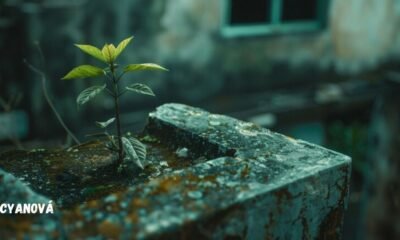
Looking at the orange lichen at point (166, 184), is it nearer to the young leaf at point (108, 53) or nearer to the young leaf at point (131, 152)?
the young leaf at point (131, 152)

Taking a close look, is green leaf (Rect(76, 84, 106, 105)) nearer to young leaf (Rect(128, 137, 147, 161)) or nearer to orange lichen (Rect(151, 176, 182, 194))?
young leaf (Rect(128, 137, 147, 161))

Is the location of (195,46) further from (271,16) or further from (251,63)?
(271,16)

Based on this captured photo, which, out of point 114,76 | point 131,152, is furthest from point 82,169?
point 114,76

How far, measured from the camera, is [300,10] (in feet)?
21.9

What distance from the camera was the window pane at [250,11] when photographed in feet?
20.1

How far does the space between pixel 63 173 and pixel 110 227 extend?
534mm

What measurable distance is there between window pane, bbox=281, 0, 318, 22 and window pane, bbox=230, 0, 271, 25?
0.35 metres

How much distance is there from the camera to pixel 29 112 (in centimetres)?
472

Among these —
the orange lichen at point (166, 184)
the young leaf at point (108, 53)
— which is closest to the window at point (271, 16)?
the young leaf at point (108, 53)

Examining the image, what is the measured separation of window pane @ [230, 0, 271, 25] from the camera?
242 inches

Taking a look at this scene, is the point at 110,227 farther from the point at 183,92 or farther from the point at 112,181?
the point at 183,92

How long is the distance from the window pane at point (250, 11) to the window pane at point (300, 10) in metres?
0.35

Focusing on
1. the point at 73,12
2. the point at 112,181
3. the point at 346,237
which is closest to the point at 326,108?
the point at 346,237

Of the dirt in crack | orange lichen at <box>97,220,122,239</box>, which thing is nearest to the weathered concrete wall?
the dirt in crack
